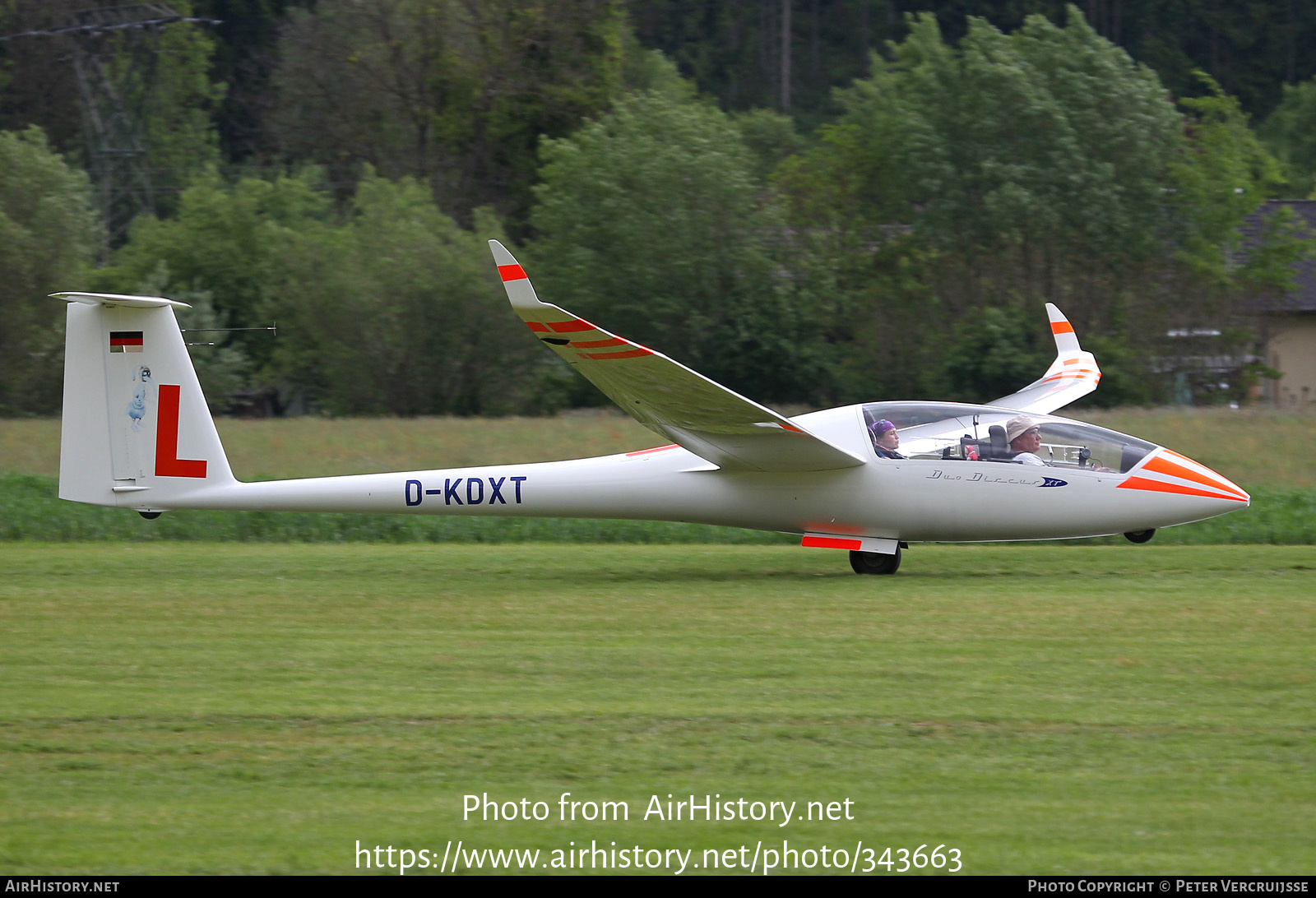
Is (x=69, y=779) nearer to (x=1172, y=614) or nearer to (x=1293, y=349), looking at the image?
(x=1172, y=614)

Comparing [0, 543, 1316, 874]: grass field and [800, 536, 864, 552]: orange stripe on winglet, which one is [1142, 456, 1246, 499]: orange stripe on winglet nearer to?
[0, 543, 1316, 874]: grass field

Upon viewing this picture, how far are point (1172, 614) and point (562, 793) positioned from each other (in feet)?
18.3

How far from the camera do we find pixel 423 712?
290 inches

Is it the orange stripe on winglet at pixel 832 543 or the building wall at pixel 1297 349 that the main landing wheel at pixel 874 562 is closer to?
the orange stripe on winglet at pixel 832 543

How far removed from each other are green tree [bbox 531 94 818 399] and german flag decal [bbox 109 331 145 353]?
24.8 m

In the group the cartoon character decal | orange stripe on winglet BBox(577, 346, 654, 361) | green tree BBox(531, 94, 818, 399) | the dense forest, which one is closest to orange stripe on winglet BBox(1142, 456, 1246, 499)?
orange stripe on winglet BBox(577, 346, 654, 361)

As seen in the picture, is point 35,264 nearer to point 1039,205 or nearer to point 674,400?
point 1039,205

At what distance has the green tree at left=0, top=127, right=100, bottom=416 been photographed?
33.6 m

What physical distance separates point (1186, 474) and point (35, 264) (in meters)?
30.2

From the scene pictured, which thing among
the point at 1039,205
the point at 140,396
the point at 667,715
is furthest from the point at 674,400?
the point at 1039,205

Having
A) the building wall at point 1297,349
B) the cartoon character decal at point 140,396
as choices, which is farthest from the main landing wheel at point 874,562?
the building wall at point 1297,349

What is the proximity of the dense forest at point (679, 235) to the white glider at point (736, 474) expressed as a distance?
2243cm

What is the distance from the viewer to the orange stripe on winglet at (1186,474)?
12055mm

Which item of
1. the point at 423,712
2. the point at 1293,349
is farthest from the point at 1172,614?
the point at 1293,349
